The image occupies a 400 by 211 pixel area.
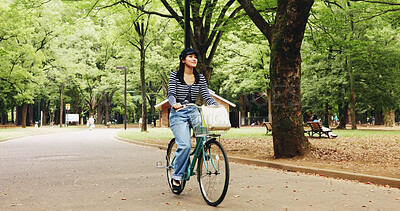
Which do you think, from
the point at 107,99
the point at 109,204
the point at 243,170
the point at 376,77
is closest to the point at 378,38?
the point at 376,77

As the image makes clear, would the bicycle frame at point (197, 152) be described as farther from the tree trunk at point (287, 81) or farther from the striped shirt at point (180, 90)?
the tree trunk at point (287, 81)

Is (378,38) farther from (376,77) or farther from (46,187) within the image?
(46,187)

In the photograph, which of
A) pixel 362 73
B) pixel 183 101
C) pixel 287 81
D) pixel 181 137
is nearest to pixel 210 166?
pixel 181 137

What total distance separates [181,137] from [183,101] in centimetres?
51

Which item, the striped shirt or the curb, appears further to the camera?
the curb

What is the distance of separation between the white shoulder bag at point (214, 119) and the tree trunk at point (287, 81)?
5291mm

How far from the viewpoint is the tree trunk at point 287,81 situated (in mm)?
9406

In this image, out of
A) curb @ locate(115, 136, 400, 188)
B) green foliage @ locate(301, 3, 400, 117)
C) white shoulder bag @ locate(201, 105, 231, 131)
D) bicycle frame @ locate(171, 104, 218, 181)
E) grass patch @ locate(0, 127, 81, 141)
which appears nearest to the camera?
white shoulder bag @ locate(201, 105, 231, 131)

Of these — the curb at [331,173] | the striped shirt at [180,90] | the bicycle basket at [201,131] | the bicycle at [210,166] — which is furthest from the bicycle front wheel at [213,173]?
the curb at [331,173]

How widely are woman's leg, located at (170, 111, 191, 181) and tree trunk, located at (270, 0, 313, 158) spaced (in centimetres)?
502

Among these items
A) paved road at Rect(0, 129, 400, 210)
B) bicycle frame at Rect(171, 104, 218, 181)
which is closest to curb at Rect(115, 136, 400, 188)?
paved road at Rect(0, 129, 400, 210)

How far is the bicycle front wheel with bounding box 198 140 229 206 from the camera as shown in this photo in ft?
15.0

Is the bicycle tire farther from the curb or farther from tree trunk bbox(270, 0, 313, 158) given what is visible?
tree trunk bbox(270, 0, 313, 158)

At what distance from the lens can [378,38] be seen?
28672 millimetres
